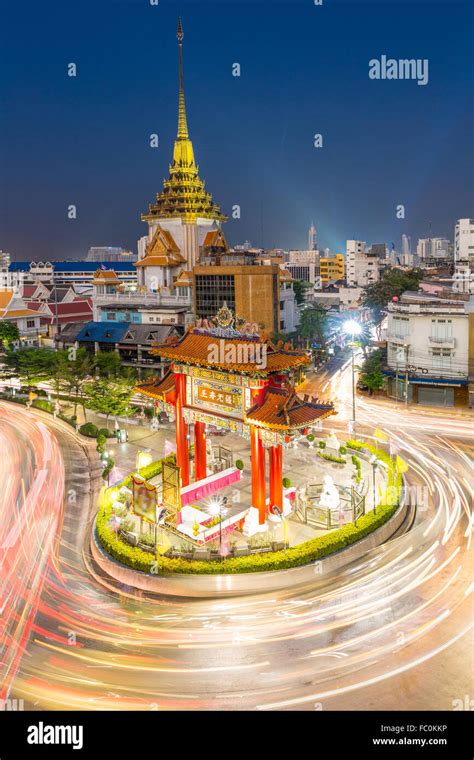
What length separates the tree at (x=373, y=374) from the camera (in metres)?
48.7

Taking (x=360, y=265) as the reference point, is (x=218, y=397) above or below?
below

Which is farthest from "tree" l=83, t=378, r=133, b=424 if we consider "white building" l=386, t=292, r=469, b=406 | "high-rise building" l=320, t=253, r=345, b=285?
"high-rise building" l=320, t=253, r=345, b=285

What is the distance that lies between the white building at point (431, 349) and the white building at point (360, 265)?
310ft

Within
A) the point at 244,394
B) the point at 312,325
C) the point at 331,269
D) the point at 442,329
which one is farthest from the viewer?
the point at 331,269

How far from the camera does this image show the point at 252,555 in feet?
66.0

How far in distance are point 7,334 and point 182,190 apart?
2641 centimetres

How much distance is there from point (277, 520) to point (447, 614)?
7.56m

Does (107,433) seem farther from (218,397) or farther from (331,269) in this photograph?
(331,269)

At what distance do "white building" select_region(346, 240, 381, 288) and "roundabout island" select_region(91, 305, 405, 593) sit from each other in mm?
120165

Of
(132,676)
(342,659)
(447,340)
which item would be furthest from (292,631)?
(447,340)

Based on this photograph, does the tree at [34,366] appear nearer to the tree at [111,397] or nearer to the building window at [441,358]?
the tree at [111,397]

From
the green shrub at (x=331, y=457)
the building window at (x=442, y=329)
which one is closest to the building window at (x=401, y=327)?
the building window at (x=442, y=329)

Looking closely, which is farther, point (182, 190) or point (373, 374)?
point (182, 190)

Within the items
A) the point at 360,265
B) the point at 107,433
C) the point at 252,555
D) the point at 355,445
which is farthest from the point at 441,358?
the point at 360,265
